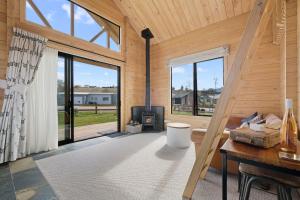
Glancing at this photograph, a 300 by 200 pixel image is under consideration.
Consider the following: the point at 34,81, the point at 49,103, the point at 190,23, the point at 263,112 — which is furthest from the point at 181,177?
the point at 190,23

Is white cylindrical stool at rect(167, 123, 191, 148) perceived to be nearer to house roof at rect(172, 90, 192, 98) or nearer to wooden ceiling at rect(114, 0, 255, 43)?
house roof at rect(172, 90, 192, 98)

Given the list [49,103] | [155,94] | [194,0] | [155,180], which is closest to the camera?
[155,180]

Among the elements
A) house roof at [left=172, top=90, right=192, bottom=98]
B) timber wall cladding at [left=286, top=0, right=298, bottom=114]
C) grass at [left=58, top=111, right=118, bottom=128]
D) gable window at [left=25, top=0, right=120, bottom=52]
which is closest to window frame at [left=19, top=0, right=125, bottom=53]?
gable window at [left=25, top=0, right=120, bottom=52]

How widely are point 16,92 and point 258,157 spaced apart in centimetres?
346

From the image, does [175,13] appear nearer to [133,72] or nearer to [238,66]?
[133,72]

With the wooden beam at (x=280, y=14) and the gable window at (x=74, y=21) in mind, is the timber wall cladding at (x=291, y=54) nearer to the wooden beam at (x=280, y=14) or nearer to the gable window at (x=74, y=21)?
the wooden beam at (x=280, y=14)

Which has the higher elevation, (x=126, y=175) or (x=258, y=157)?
(x=258, y=157)

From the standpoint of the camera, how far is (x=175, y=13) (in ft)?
14.0

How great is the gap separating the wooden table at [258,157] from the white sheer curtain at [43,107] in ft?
10.9

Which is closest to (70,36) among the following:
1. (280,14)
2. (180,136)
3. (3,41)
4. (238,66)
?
(3,41)

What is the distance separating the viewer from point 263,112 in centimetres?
342

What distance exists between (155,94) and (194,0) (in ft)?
9.90

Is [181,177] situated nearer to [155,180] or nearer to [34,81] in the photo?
[155,180]

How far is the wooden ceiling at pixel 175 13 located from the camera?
3.74 metres
